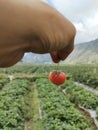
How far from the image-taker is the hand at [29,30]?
2.04 ft

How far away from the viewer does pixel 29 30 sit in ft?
2.09

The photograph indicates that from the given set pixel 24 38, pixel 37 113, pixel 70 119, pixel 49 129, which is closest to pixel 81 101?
pixel 37 113

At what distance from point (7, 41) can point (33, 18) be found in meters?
0.07

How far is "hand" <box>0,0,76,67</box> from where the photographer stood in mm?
621

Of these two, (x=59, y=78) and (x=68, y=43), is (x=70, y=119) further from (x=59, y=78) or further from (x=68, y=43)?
(x=68, y=43)

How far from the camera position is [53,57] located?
2.65 feet

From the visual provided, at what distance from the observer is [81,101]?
18719 millimetres

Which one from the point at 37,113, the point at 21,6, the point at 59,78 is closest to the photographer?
the point at 21,6

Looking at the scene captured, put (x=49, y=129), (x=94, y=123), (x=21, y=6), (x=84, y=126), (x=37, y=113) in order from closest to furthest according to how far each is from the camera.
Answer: (x=21, y=6) < (x=49, y=129) < (x=84, y=126) < (x=94, y=123) < (x=37, y=113)

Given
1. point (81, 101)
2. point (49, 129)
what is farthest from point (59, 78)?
point (81, 101)

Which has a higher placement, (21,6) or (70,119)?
(21,6)

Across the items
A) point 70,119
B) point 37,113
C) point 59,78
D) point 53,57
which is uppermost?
point 53,57

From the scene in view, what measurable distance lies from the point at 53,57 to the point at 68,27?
14 centimetres

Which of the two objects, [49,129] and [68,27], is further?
[49,129]
